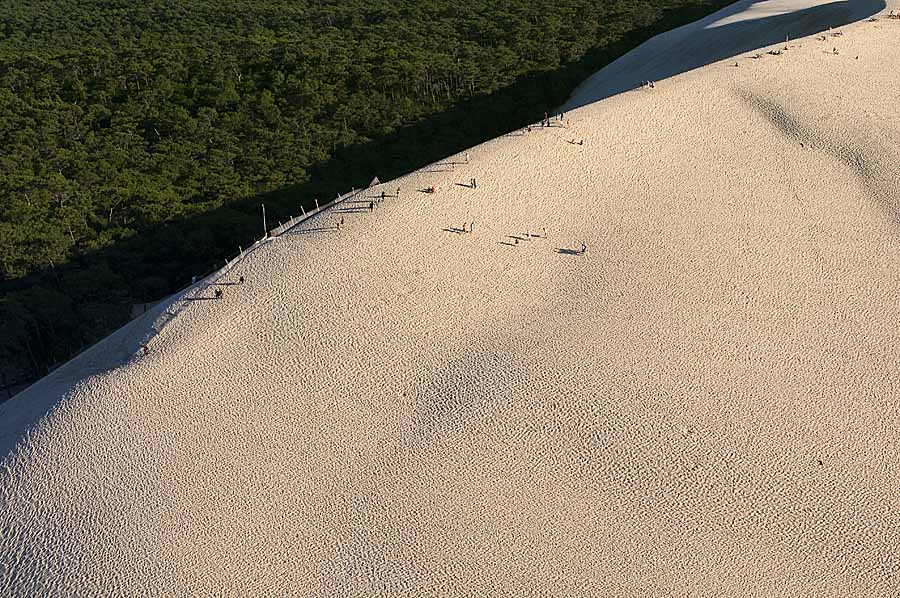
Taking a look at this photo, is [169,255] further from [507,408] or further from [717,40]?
[717,40]

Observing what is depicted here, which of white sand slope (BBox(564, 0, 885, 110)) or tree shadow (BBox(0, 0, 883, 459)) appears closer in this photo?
tree shadow (BBox(0, 0, 883, 459))

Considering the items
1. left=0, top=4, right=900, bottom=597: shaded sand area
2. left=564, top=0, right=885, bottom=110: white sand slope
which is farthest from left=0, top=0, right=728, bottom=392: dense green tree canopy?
left=0, top=4, right=900, bottom=597: shaded sand area

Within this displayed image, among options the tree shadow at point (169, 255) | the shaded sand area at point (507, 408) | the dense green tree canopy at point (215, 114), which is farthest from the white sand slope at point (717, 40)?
the shaded sand area at point (507, 408)

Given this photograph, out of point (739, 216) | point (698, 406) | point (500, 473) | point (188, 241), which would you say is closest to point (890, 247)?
point (739, 216)

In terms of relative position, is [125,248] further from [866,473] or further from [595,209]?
[866,473]

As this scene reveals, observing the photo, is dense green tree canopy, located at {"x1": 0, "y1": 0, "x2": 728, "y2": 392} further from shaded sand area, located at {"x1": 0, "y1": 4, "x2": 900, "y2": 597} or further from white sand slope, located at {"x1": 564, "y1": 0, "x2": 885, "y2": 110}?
shaded sand area, located at {"x1": 0, "y1": 4, "x2": 900, "y2": 597}

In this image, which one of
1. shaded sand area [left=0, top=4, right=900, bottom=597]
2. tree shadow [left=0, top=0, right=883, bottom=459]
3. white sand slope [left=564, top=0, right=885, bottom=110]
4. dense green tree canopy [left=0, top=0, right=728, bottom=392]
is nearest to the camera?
shaded sand area [left=0, top=4, right=900, bottom=597]
